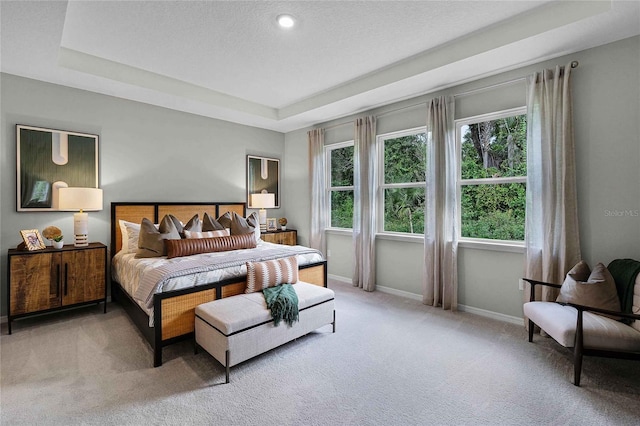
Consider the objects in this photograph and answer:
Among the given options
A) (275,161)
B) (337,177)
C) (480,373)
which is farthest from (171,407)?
(275,161)

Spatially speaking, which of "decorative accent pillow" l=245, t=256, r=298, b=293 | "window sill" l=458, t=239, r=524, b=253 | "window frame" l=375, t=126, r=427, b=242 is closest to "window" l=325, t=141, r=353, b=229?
"window frame" l=375, t=126, r=427, b=242

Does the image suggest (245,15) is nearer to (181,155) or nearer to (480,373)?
(181,155)

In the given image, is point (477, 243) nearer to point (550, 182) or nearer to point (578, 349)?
point (550, 182)

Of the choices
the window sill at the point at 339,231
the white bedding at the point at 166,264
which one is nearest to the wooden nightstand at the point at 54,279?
the white bedding at the point at 166,264

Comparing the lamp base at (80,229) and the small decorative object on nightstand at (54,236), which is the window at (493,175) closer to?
the lamp base at (80,229)

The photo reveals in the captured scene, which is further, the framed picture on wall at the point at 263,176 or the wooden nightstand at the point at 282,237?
the framed picture on wall at the point at 263,176

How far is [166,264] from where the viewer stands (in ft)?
9.32

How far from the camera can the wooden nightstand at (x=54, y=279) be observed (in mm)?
3049

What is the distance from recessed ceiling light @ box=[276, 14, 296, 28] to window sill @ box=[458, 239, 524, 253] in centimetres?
296

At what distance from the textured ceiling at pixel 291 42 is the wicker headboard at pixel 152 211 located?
1427mm

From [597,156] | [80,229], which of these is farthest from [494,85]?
[80,229]

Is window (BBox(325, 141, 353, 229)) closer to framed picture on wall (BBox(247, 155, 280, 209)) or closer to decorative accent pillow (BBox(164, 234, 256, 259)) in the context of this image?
framed picture on wall (BBox(247, 155, 280, 209))

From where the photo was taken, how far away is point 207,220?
408 centimetres

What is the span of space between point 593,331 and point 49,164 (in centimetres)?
541
